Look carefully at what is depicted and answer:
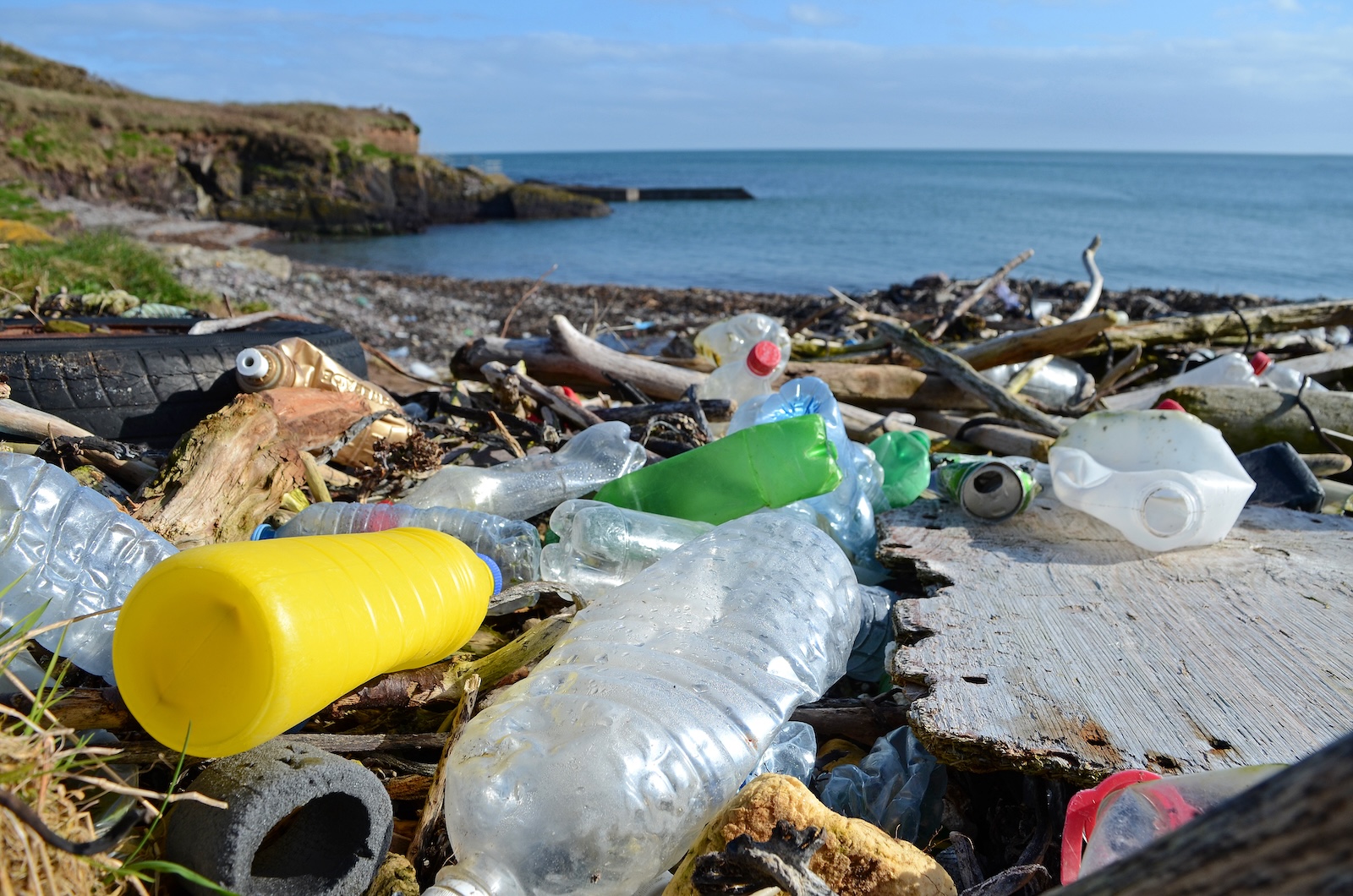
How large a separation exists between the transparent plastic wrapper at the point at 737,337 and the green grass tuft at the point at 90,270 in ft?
14.6

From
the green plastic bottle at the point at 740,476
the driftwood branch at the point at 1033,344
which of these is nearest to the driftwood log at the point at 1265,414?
the driftwood branch at the point at 1033,344

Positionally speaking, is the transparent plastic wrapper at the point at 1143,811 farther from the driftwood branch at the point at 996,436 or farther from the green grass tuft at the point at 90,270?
the green grass tuft at the point at 90,270

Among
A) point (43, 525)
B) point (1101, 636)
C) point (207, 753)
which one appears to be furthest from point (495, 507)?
point (1101, 636)

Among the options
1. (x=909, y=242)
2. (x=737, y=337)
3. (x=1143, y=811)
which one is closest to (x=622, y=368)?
(x=737, y=337)

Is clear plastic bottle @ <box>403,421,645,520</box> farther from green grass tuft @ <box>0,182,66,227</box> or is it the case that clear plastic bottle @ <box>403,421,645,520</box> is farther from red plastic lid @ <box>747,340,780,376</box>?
green grass tuft @ <box>0,182,66,227</box>

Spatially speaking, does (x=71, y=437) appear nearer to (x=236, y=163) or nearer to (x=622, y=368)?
(x=622, y=368)

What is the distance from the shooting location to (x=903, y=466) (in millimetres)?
2609

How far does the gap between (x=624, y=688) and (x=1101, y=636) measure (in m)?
0.98

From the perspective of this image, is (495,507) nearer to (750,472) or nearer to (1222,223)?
(750,472)

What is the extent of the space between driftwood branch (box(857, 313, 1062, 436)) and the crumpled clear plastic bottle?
45.2 inches

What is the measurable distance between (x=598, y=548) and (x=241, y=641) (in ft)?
3.27

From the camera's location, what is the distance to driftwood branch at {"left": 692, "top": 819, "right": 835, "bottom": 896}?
95 centimetres

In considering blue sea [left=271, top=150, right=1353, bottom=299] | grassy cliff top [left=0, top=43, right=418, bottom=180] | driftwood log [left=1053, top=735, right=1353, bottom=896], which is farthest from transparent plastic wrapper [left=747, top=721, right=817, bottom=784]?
grassy cliff top [left=0, top=43, right=418, bottom=180]

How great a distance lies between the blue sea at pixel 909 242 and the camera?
2036 centimetres
